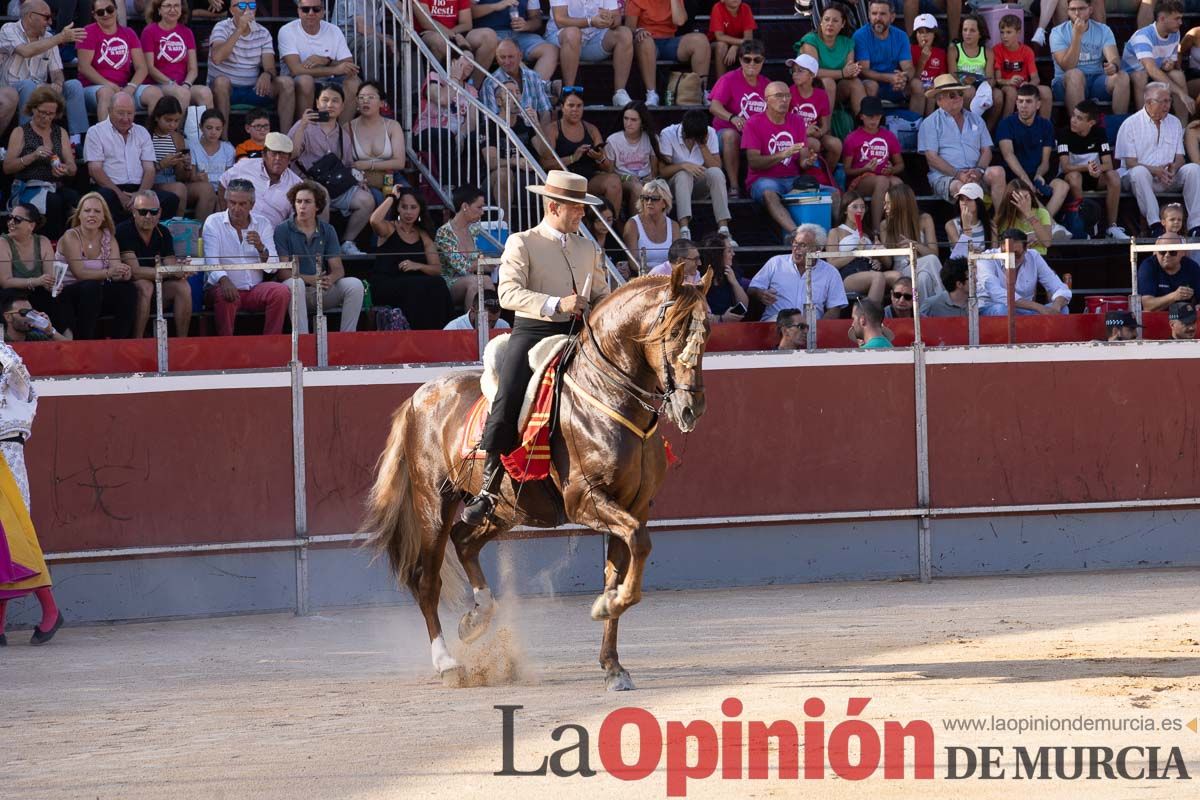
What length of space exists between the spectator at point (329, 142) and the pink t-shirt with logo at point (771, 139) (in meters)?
3.52

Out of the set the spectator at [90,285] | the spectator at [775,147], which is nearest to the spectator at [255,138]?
the spectator at [90,285]

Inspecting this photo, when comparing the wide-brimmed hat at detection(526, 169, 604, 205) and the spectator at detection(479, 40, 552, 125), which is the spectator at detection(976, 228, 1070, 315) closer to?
the spectator at detection(479, 40, 552, 125)

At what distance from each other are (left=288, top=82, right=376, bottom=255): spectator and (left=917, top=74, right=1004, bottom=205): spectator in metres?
5.25

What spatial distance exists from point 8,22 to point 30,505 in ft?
15.9

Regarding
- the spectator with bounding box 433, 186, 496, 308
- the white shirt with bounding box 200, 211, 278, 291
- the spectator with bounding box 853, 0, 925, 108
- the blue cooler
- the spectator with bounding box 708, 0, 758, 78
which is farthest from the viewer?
the spectator with bounding box 853, 0, 925, 108

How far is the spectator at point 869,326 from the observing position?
11.8 meters

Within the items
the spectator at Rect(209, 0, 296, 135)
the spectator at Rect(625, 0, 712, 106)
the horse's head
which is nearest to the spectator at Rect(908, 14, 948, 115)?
the spectator at Rect(625, 0, 712, 106)

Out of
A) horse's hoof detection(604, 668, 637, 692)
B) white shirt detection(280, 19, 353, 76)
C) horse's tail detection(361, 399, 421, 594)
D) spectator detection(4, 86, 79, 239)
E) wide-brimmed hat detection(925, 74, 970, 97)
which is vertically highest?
white shirt detection(280, 19, 353, 76)

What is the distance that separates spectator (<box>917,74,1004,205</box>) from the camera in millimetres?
15250

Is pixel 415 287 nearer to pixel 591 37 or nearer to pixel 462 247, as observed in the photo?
pixel 462 247

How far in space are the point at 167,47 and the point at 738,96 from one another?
4.93 m

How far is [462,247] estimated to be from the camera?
1239 centimetres

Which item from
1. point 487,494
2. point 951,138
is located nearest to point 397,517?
point 487,494

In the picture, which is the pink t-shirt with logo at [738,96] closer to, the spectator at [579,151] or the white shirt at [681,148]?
the white shirt at [681,148]
